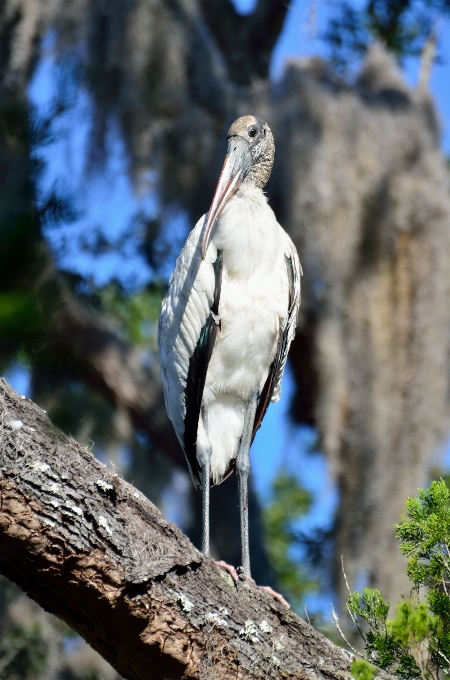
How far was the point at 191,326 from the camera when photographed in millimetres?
3236

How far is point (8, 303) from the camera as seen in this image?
5.00ft

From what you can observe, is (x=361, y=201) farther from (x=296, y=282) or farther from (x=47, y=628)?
(x=47, y=628)

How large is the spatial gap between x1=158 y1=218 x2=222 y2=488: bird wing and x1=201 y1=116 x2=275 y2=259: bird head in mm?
234

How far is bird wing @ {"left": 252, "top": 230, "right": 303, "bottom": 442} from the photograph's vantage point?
3.33 metres

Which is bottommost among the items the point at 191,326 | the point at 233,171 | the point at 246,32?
the point at 191,326

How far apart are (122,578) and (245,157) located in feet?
6.41

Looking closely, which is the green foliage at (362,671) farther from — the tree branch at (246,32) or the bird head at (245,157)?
the tree branch at (246,32)

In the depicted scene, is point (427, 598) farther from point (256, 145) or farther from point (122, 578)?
point (256, 145)

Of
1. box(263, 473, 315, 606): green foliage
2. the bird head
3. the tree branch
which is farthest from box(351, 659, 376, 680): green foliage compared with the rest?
the tree branch

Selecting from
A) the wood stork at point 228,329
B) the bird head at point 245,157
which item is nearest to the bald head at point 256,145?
the bird head at point 245,157

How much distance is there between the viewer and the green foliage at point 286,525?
7.79 metres

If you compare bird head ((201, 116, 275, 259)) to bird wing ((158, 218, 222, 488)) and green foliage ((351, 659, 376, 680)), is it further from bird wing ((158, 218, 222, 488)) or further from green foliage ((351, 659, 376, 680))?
green foliage ((351, 659, 376, 680))

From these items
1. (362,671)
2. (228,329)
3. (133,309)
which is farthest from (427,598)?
(133,309)

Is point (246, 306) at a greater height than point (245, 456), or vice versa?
point (246, 306)
